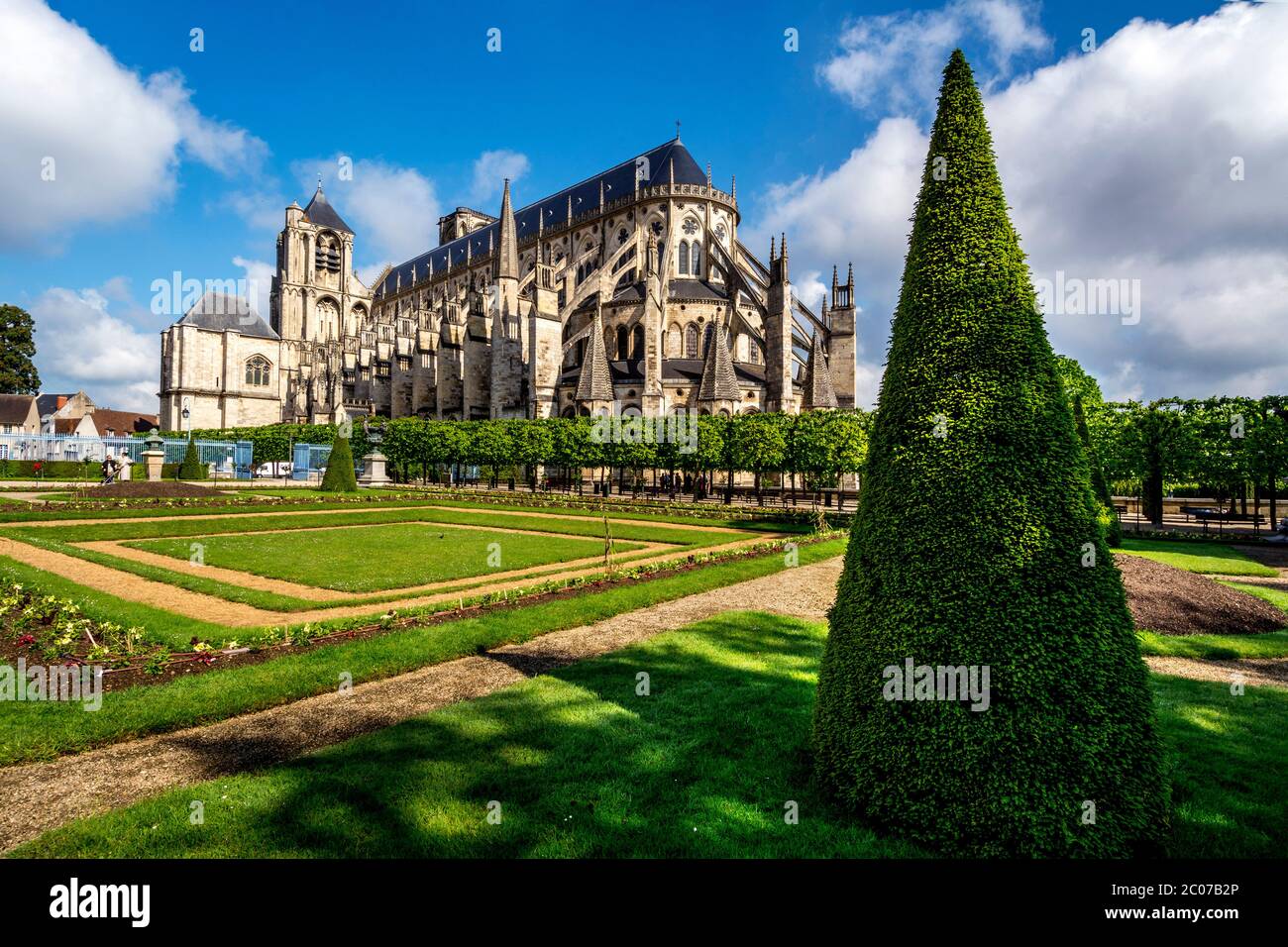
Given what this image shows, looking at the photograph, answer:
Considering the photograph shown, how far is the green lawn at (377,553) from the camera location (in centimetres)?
1170

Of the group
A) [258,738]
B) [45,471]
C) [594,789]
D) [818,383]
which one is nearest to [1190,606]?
[594,789]

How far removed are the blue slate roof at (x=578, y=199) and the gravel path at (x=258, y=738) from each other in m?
50.5

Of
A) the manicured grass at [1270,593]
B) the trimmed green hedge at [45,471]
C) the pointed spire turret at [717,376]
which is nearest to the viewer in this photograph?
the manicured grass at [1270,593]

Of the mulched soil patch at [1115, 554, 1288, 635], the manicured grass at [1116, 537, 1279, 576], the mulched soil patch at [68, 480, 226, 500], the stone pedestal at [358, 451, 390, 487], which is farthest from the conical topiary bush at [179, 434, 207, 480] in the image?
the manicured grass at [1116, 537, 1279, 576]

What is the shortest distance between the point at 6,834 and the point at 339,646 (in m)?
3.53

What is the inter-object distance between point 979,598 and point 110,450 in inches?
2751

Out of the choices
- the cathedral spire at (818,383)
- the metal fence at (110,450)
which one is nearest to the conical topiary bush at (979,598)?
the cathedral spire at (818,383)

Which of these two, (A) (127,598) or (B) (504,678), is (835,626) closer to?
(B) (504,678)

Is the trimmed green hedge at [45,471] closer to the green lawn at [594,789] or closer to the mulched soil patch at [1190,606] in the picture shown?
the green lawn at [594,789]

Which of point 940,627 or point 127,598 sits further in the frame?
point 127,598

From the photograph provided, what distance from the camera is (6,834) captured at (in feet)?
11.9

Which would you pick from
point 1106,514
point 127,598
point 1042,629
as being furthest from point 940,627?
point 1106,514

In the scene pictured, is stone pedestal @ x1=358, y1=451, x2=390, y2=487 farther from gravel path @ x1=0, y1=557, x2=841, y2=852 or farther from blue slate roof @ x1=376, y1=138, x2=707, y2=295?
gravel path @ x1=0, y1=557, x2=841, y2=852
